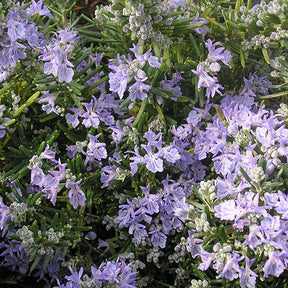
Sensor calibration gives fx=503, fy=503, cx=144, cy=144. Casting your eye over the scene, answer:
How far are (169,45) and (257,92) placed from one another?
0.48 meters

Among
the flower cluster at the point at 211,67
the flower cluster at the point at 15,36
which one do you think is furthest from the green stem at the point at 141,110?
the flower cluster at the point at 15,36

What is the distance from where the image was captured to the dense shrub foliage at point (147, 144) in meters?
1.81

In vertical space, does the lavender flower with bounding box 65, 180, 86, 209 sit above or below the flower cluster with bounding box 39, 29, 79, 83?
below

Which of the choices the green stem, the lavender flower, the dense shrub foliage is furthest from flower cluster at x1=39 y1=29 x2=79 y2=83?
the lavender flower

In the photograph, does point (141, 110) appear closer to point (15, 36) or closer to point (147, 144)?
point (147, 144)

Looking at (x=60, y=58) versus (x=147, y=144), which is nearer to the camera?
(x=60, y=58)

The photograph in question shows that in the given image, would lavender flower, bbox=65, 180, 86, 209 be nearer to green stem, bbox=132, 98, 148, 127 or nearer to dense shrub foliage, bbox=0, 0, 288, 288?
dense shrub foliage, bbox=0, 0, 288, 288

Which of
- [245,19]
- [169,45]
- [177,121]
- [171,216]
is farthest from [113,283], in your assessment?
[245,19]

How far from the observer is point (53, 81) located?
6.57ft

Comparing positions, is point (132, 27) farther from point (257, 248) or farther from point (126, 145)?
point (257, 248)

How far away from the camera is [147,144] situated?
2.01 metres

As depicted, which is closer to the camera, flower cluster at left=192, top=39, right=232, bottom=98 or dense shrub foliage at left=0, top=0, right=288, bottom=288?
dense shrub foliage at left=0, top=0, right=288, bottom=288

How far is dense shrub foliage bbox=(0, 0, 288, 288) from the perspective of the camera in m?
1.81

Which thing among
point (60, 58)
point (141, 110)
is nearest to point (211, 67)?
point (141, 110)
